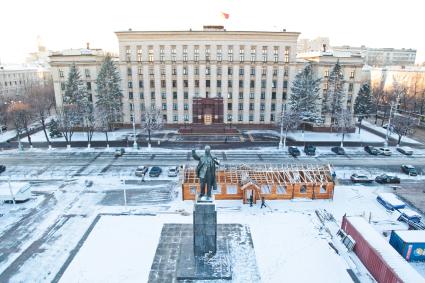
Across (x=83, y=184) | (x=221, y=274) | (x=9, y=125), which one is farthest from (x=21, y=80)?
(x=221, y=274)

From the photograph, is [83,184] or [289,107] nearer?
[83,184]

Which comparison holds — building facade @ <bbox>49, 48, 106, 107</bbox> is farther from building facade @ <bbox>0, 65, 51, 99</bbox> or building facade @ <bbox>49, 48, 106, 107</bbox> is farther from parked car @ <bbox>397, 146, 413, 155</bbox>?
parked car @ <bbox>397, 146, 413, 155</bbox>

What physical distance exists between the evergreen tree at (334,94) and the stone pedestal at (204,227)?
4241 cm

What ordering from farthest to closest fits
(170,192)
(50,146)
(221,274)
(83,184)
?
(50,146) → (83,184) → (170,192) → (221,274)

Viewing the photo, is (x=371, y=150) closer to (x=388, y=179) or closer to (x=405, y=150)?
(x=405, y=150)

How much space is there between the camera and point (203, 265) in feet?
56.8

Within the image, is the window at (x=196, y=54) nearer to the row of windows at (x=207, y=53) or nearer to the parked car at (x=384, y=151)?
the row of windows at (x=207, y=53)

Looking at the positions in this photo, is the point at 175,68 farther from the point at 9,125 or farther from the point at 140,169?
the point at 9,125

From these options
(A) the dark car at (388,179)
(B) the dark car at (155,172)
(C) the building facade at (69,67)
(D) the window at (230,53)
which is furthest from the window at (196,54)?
(A) the dark car at (388,179)

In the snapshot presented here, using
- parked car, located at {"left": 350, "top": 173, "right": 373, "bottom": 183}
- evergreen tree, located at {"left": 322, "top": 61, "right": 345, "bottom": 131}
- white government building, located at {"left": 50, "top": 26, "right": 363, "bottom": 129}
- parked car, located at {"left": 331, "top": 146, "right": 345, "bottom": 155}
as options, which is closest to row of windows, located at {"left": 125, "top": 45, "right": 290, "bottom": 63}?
white government building, located at {"left": 50, "top": 26, "right": 363, "bottom": 129}

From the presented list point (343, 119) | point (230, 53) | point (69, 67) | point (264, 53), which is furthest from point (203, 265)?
point (69, 67)

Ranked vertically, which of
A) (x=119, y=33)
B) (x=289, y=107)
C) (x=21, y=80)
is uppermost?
(x=119, y=33)

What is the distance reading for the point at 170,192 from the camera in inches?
1152

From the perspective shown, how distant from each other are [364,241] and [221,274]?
951cm
